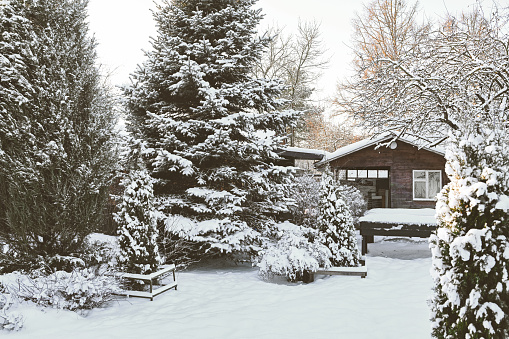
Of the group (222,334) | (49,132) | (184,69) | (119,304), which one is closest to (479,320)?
(222,334)

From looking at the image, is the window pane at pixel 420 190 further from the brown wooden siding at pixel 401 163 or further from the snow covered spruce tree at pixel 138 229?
the snow covered spruce tree at pixel 138 229

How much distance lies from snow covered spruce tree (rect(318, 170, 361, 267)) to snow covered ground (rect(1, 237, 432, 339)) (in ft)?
1.82

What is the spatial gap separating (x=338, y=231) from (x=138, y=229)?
486cm

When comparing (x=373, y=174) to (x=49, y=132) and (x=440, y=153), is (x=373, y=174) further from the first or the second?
(x=49, y=132)

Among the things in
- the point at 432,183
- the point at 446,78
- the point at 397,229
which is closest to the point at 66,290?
the point at 397,229

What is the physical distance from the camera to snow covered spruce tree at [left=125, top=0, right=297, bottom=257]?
973 centimetres

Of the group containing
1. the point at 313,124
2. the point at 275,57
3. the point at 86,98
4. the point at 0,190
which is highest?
the point at 275,57

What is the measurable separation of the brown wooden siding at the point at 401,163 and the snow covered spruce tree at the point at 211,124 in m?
8.74

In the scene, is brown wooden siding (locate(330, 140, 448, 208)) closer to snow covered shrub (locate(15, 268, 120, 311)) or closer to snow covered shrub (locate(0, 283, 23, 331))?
snow covered shrub (locate(15, 268, 120, 311))

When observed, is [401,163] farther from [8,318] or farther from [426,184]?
[8,318]

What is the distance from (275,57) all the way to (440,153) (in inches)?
712

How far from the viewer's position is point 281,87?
10852 mm

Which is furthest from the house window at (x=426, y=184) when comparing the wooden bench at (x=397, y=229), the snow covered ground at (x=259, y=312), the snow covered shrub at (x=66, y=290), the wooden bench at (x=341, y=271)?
the snow covered shrub at (x=66, y=290)

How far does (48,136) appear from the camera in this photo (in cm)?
667
